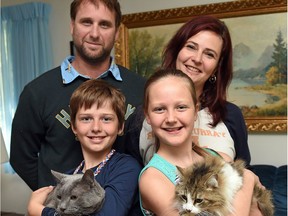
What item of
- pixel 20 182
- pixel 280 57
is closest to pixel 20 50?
pixel 20 182

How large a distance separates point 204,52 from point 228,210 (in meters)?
0.72

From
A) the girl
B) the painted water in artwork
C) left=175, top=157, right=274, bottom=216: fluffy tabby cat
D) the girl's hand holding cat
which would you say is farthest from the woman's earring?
the painted water in artwork

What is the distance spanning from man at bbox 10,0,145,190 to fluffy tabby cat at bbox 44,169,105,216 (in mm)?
402

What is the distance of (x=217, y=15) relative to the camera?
11.2ft

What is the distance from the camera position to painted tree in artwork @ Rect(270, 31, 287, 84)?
10.6 feet

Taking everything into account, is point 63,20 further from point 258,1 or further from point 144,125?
point 144,125

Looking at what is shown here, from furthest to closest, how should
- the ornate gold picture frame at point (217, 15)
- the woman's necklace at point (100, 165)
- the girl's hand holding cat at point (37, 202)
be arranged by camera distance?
the ornate gold picture frame at point (217, 15)
the woman's necklace at point (100, 165)
the girl's hand holding cat at point (37, 202)

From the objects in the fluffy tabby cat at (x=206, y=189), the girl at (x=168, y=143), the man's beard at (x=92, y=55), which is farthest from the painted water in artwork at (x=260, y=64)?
the fluffy tabby cat at (x=206, y=189)

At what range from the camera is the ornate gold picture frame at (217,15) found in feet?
10.6

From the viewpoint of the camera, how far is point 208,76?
5.31ft

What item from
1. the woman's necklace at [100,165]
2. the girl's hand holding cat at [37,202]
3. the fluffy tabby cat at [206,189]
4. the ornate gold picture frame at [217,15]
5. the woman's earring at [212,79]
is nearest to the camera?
the fluffy tabby cat at [206,189]

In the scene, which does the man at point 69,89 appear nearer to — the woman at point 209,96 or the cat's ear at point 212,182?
the woman at point 209,96

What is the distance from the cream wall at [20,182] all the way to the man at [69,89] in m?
2.01

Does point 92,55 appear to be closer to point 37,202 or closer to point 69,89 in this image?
point 69,89
